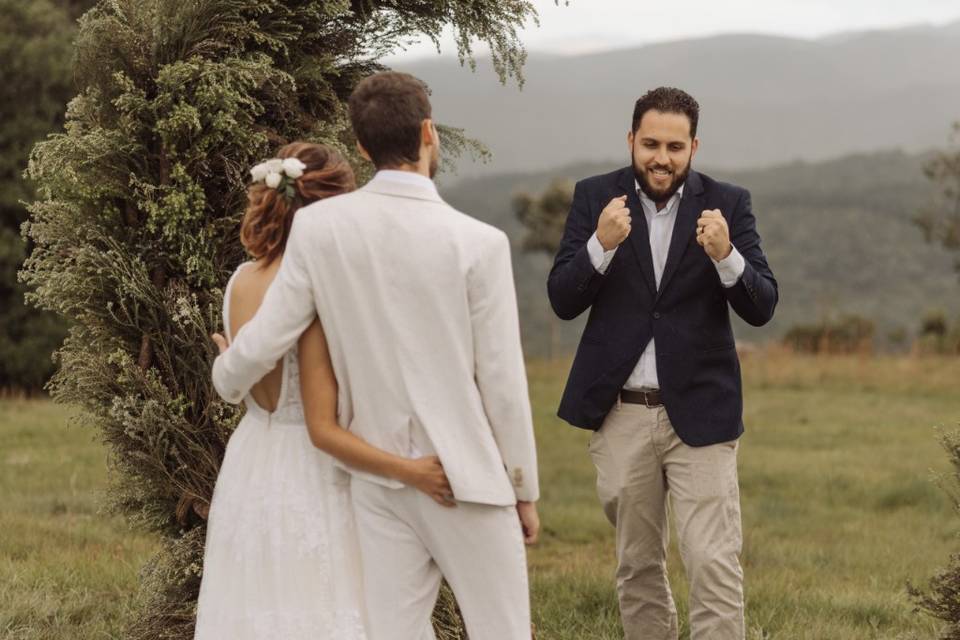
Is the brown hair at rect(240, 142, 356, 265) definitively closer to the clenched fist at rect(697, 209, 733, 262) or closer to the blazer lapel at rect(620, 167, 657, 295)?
the clenched fist at rect(697, 209, 733, 262)

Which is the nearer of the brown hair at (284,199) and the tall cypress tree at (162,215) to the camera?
the brown hair at (284,199)

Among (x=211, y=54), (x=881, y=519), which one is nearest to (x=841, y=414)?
(x=881, y=519)

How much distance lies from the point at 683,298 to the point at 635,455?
0.69 meters

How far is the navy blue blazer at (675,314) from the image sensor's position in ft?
14.8

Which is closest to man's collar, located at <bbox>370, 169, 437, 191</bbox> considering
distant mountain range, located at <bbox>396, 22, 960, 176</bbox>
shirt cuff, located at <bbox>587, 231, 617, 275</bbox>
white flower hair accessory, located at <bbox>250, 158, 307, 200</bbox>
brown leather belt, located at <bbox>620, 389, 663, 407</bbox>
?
white flower hair accessory, located at <bbox>250, 158, 307, 200</bbox>

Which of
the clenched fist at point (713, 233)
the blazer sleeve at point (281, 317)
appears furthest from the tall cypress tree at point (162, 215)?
the clenched fist at point (713, 233)

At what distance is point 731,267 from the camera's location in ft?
14.1

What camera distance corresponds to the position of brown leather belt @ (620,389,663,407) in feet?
15.1

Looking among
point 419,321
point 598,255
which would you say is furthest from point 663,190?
point 419,321

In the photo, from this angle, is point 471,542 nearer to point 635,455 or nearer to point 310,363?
point 310,363

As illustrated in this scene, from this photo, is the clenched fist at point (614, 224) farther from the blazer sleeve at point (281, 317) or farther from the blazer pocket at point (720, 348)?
the blazer sleeve at point (281, 317)

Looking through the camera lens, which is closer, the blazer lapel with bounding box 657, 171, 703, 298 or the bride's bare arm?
the bride's bare arm

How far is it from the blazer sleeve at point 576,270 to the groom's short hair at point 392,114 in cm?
145

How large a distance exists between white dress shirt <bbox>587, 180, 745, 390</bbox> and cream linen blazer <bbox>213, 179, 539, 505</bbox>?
136 cm
